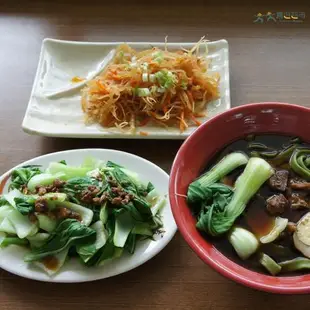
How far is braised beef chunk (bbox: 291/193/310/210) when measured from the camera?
3.44 ft

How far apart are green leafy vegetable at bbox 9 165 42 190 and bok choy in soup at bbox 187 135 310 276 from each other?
465 mm

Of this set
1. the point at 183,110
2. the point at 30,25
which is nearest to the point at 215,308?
the point at 183,110

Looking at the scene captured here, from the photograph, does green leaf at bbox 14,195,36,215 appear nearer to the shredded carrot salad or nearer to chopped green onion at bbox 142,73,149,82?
the shredded carrot salad

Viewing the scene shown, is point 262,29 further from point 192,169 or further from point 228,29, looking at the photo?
point 192,169

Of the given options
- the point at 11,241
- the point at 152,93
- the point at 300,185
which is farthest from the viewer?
the point at 152,93

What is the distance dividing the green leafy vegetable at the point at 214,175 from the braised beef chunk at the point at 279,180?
75mm

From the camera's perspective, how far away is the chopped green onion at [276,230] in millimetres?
1009

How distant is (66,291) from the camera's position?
3.81 ft

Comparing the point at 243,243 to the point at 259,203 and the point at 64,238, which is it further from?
the point at 64,238

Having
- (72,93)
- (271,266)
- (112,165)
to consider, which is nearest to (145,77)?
(72,93)

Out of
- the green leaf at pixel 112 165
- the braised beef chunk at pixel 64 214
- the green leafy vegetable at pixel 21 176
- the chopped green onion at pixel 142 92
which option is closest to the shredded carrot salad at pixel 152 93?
the chopped green onion at pixel 142 92

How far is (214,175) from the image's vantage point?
3.57 ft

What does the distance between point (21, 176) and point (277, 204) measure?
2.21 ft

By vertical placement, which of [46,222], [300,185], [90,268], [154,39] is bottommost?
[90,268]
